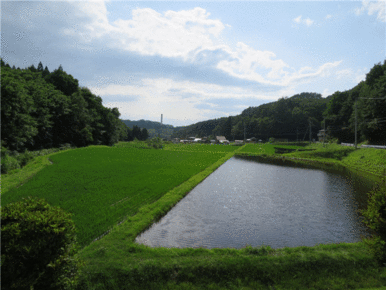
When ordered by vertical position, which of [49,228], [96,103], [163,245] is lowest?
[163,245]

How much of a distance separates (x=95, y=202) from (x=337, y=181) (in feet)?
65.0

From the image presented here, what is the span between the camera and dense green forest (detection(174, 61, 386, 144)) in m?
40.6

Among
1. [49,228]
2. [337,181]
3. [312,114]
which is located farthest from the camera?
[312,114]

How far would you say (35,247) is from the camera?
159 inches

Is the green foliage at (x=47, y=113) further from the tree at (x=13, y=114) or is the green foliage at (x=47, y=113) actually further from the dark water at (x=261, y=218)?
the dark water at (x=261, y=218)

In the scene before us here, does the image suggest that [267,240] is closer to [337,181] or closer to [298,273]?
[298,273]

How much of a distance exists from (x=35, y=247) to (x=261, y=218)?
9.19 m

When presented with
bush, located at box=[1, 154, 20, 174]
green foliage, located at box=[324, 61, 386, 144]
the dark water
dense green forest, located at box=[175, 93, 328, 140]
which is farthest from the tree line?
dense green forest, located at box=[175, 93, 328, 140]

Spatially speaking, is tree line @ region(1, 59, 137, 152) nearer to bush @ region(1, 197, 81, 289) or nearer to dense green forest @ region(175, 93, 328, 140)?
bush @ region(1, 197, 81, 289)

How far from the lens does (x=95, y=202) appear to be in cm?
1165

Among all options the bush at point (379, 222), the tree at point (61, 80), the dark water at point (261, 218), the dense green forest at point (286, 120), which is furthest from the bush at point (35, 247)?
the dense green forest at point (286, 120)

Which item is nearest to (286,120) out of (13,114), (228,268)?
(13,114)

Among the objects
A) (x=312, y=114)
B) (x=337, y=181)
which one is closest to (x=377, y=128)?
(x=337, y=181)

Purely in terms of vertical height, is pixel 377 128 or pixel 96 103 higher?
pixel 96 103
